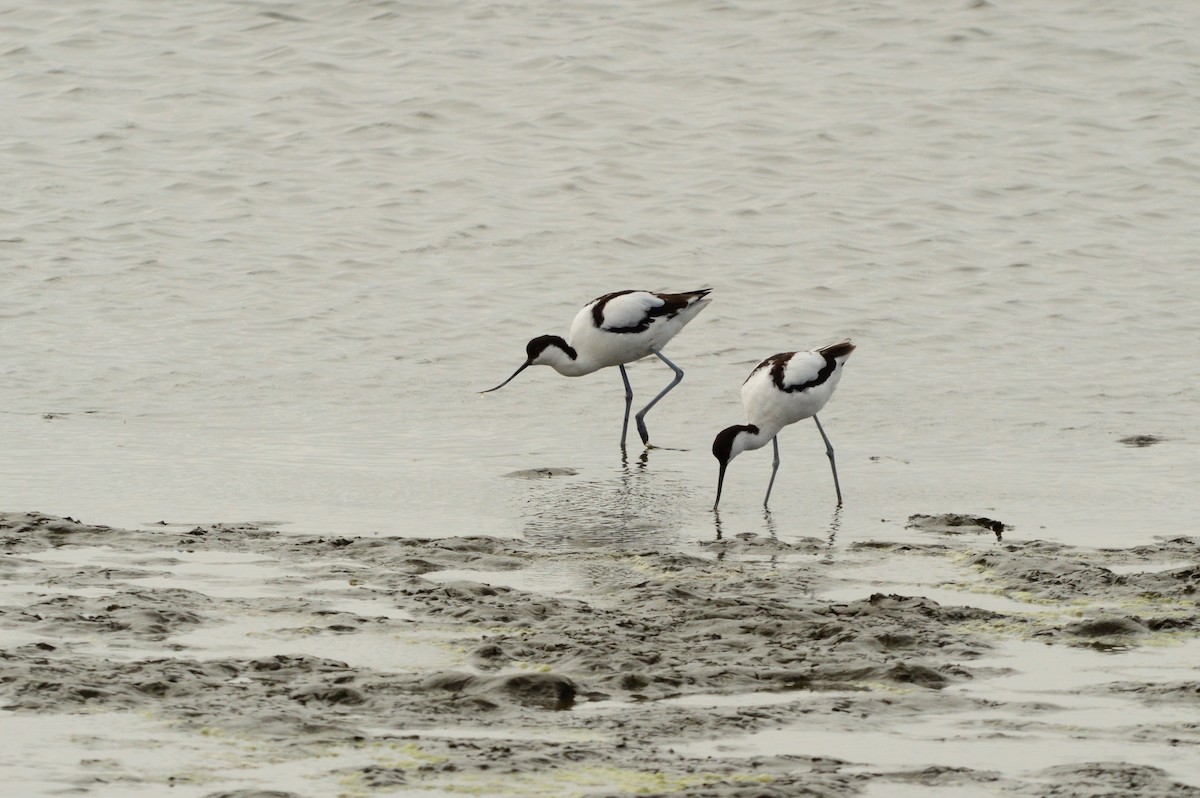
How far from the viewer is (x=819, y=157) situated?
67.4 ft

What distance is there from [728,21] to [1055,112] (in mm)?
5419

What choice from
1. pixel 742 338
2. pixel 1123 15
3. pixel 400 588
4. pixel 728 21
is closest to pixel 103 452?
pixel 400 588

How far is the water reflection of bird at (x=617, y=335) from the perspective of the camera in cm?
1248

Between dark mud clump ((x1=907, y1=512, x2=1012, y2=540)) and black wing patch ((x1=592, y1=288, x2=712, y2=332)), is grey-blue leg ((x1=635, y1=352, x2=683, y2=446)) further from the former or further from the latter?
dark mud clump ((x1=907, y1=512, x2=1012, y2=540))

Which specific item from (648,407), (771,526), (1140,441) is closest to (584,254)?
(648,407)

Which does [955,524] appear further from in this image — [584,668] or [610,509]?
[584,668]

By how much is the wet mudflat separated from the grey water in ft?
3.05

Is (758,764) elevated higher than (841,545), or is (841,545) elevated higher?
(758,764)

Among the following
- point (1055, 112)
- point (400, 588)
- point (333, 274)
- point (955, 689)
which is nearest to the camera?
point (955, 689)

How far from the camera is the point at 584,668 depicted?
241 inches

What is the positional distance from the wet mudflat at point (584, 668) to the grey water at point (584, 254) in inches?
36.6

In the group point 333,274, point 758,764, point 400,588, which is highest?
point 758,764

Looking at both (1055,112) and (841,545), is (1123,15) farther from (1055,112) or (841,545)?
(841,545)

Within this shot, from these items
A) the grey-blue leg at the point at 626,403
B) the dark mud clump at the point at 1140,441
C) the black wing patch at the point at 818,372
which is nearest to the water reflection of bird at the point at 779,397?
the black wing patch at the point at 818,372
